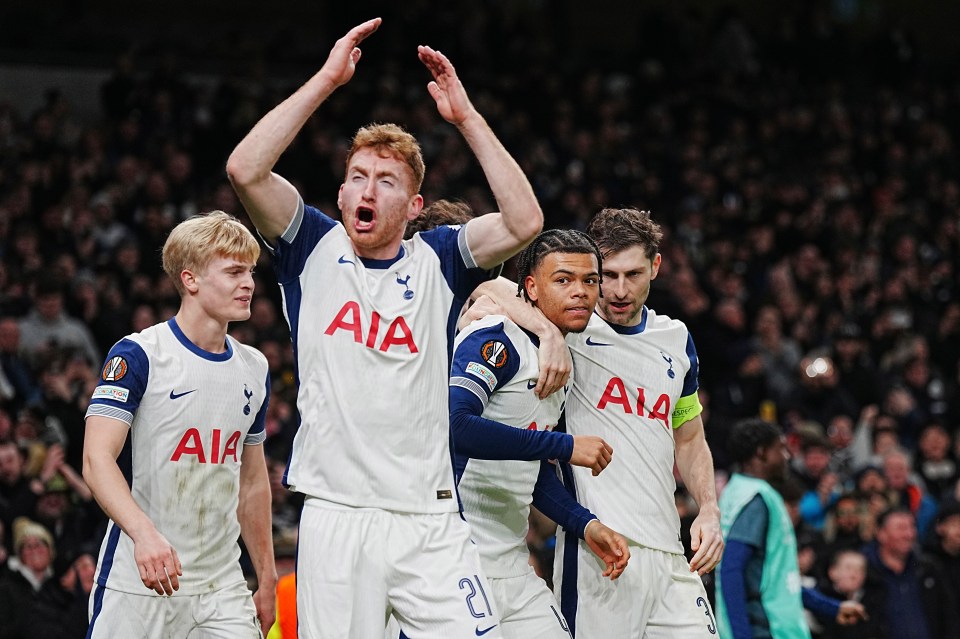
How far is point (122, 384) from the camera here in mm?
5609

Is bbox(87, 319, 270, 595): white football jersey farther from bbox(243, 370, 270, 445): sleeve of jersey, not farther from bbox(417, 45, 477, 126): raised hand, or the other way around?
bbox(417, 45, 477, 126): raised hand

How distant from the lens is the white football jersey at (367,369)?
4.94 m

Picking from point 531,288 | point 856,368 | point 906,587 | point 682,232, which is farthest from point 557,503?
point 682,232

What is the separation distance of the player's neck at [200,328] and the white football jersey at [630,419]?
1.57 metres

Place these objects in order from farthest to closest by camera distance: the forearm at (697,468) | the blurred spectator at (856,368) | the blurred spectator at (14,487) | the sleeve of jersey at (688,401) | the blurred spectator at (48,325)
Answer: the blurred spectator at (856,368) < the blurred spectator at (48,325) < the blurred spectator at (14,487) < the sleeve of jersey at (688,401) < the forearm at (697,468)

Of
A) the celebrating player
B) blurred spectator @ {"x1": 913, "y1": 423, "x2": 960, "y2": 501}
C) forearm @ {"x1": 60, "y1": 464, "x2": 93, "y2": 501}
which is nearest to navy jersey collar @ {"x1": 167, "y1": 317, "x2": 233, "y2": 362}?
the celebrating player

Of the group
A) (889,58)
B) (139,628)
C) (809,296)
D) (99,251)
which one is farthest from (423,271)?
(889,58)

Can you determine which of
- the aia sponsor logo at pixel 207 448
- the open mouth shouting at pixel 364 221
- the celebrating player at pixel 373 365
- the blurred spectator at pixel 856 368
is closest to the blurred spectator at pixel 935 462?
the blurred spectator at pixel 856 368

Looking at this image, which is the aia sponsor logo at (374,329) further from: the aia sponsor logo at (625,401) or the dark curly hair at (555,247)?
the aia sponsor logo at (625,401)

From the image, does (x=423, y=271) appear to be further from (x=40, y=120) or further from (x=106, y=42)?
(x=106, y=42)

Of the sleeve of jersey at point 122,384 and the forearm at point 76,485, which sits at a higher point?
the sleeve of jersey at point 122,384

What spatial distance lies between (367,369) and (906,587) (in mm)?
7307

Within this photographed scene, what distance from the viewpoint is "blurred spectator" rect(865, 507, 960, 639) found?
1083 centimetres

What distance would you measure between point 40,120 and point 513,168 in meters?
11.6
